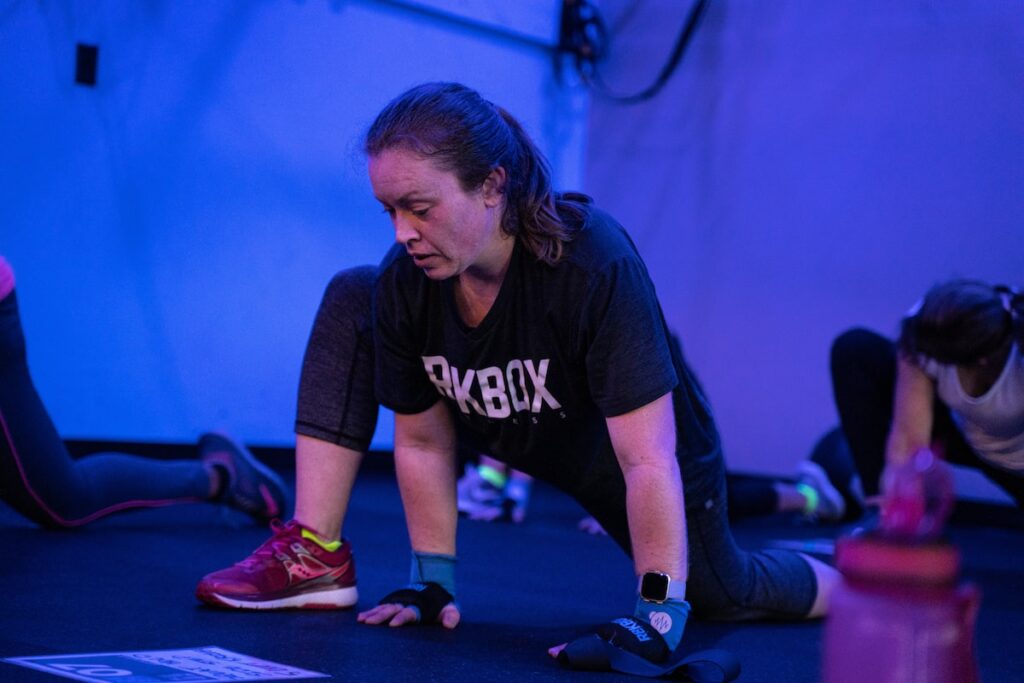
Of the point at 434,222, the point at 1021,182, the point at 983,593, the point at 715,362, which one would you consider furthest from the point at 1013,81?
the point at 434,222

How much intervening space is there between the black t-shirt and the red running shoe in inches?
10.5

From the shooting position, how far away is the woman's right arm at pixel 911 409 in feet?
8.67

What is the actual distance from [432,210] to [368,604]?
0.73 metres

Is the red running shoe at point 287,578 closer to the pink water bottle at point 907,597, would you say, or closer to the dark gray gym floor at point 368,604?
the dark gray gym floor at point 368,604

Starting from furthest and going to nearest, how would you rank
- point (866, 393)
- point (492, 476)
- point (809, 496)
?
point (809, 496), point (492, 476), point (866, 393)

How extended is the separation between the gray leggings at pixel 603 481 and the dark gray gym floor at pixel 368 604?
6cm

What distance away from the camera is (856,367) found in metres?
3.09

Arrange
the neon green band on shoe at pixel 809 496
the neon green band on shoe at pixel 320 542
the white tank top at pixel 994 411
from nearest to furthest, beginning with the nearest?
the neon green band on shoe at pixel 320 542 < the white tank top at pixel 994 411 < the neon green band on shoe at pixel 809 496

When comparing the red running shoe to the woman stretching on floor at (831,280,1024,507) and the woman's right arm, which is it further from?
the woman's right arm

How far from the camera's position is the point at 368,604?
198cm

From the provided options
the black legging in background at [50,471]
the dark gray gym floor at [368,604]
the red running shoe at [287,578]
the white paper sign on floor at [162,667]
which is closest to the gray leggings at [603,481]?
the dark gray gym floor at [368,604]

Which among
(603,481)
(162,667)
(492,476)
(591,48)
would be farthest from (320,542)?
(591,48)

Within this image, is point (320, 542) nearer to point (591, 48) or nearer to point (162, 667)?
point (162, 667)

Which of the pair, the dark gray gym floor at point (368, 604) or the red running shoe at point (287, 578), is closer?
the dark gray gym floor at point (368, 604)
